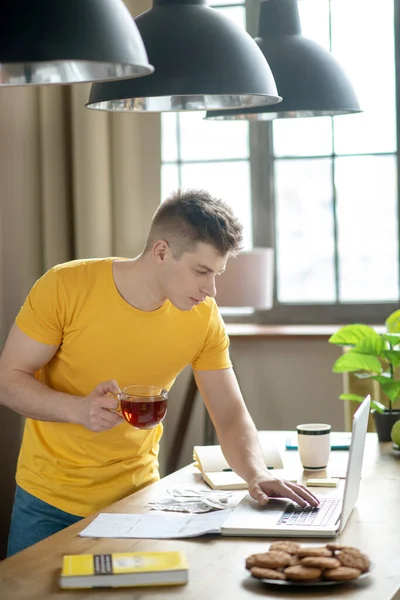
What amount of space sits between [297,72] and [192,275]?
595 mm

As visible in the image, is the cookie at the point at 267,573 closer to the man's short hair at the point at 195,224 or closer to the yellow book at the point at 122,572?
the yellow book at the point at 122,572

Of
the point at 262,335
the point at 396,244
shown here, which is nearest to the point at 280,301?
the point at 262,335

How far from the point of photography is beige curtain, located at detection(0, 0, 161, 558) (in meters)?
3.62

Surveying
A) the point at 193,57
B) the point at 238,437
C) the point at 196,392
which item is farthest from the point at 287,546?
the point at 196,392

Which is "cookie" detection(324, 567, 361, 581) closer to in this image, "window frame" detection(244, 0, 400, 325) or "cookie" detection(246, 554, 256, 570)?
"cookie" detection(246, 554, 256, 570)

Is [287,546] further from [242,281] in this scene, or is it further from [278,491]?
[242,281]

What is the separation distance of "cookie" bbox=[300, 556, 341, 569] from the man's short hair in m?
0.87

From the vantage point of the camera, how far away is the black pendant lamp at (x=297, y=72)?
2289 millimetres

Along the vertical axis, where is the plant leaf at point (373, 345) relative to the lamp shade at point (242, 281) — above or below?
below

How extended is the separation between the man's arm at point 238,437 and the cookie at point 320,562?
1.48 ft

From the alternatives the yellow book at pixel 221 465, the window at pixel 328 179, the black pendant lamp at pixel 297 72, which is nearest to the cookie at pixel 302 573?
the yellow book at pixel 221 465

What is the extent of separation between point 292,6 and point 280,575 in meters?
1.53

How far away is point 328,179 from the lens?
4547 millimetres

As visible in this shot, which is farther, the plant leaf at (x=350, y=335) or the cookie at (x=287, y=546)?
the plant leaf at (x=350, y=335)
